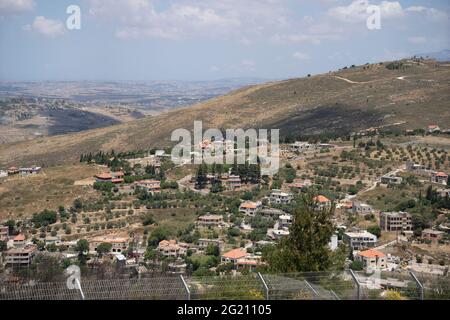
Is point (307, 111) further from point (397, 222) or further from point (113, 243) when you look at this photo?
point (113, 243)

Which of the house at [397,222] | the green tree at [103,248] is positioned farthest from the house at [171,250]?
the house at [397,222]

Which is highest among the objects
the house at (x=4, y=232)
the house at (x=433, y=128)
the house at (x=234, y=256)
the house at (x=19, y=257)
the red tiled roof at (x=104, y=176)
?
the house at (x=433, y=128)

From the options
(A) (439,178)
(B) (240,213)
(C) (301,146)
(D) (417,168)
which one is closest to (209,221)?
(B) (240,213)

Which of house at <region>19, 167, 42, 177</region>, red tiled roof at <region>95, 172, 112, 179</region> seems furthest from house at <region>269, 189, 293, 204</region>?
house at <region>19, 167, 42, 177</region>

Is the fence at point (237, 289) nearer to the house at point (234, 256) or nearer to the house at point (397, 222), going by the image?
the house at point (234, 256)

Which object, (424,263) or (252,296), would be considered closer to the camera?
(252,296)
